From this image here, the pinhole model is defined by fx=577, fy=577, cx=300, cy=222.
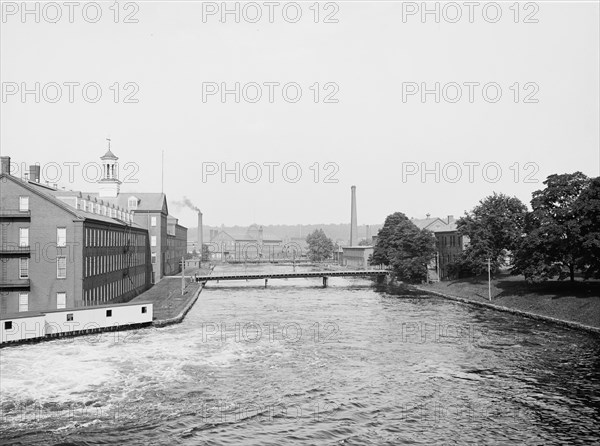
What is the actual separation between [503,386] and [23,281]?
40.2 metres

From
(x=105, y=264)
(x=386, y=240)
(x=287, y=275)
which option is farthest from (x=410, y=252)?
(x=105, y=264)

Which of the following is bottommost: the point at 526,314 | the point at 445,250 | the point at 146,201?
the point at 526,314

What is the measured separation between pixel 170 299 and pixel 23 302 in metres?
25.4

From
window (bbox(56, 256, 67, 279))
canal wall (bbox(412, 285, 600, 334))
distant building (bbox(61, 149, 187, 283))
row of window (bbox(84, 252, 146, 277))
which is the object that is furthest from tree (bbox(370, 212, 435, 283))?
window (bbox(56, 256, 67, 279))

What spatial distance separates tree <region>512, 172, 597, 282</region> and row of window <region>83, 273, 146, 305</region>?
46974 mm

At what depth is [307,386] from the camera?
1383 inches

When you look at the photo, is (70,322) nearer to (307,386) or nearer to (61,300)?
(61,300)

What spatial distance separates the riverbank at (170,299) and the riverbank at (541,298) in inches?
1468

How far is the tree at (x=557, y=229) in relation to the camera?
2372 inches

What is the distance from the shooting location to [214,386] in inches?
1371

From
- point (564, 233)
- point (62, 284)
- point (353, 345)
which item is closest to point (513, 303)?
point (564, 233)

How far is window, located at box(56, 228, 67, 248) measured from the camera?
5178 centimetres

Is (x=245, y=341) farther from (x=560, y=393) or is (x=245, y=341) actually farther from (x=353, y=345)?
(x=560, y=393)

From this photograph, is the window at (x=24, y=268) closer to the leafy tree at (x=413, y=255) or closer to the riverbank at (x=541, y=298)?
the riverbank at (x=541, y=298)
